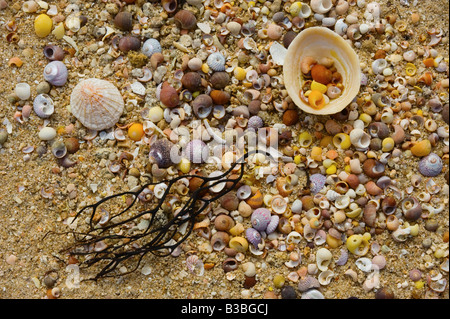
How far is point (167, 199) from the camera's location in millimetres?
2426

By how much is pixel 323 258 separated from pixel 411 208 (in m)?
0.56

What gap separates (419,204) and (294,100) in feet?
2.94

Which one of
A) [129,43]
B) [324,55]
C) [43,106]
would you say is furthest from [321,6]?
[43,106]

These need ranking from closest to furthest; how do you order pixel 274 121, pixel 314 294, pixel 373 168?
1. pixel 314 294
2. pixel 373 168
3. pixel 274 121

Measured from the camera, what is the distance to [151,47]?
2.55 meters

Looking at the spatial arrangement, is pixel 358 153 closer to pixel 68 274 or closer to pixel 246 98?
pixel 246 98

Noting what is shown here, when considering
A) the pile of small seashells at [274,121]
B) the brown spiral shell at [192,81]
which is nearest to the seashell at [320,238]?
the pile of small seashells at [274,121]

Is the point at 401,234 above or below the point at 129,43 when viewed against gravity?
below

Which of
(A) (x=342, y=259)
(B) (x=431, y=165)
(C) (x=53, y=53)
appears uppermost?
(C) (x=53, y=53)

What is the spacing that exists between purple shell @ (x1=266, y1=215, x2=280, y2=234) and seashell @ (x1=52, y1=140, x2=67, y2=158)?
1.22 m

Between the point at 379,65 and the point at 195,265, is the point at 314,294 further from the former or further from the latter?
the point at 379,65

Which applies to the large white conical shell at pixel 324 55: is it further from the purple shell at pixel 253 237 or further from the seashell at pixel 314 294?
the seashell at pixel 314 294

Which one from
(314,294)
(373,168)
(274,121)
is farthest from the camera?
(274,121)
